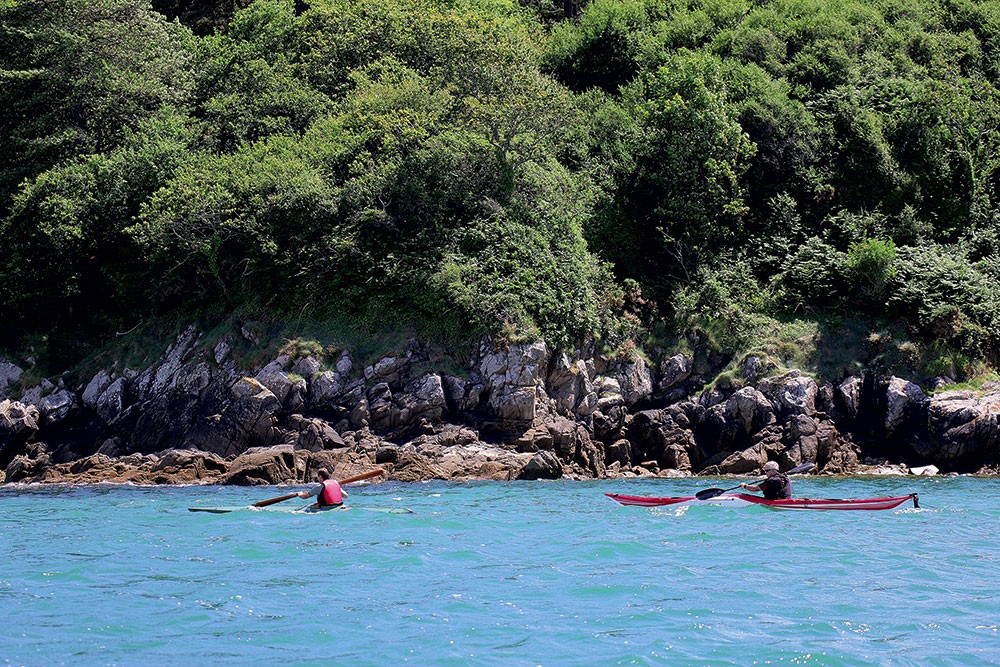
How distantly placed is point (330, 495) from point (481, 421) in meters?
7.31

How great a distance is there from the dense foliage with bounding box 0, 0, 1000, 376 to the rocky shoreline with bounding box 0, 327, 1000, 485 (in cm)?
163

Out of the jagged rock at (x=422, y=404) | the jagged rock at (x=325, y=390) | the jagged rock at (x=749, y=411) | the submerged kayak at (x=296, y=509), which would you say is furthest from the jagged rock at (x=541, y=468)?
the submerged kayak at (x=296, y=509)

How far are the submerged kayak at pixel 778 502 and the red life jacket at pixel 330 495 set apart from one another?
5.05 m

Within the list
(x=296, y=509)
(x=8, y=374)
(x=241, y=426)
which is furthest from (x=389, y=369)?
(x=8, y=374)

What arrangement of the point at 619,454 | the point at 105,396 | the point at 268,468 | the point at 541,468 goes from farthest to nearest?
1. the point at 105,396
2. the point at 619,454
3. the point at 541,468
4. the point at 268,468

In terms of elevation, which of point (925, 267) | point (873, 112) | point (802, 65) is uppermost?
point (802, 65)

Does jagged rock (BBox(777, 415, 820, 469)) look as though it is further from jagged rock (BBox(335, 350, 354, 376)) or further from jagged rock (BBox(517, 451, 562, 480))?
jagged rock (BBox(335, 350, 354, 376))

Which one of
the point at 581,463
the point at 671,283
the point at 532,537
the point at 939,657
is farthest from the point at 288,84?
the point at 939,657

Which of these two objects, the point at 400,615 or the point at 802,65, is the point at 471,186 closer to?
the point at 802,65

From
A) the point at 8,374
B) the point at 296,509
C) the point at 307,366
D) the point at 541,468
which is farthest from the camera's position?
the point at 8,374

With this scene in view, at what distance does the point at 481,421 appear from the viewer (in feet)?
89.4

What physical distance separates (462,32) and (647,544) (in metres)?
23.4

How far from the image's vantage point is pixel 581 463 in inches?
1071

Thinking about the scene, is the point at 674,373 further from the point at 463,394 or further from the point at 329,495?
the point at 329,495
